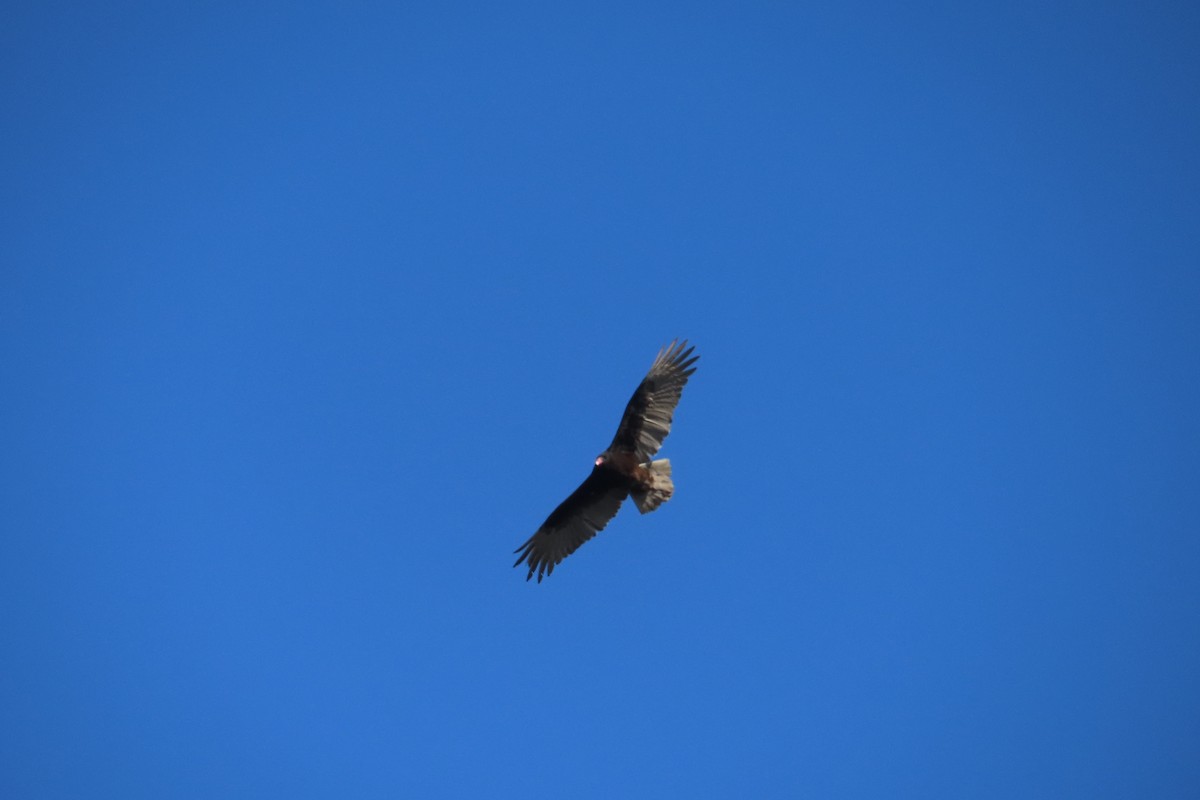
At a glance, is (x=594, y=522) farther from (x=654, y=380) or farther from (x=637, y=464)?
(x=654, y=380)

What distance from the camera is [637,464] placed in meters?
16.9

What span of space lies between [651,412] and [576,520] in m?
2.44

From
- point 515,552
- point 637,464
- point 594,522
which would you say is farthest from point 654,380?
point 515,552

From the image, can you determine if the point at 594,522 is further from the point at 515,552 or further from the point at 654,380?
the point at 654,380

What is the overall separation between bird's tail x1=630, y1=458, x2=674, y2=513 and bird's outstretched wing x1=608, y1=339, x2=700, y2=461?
23 centimetres

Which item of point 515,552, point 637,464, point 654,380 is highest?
point 654,380

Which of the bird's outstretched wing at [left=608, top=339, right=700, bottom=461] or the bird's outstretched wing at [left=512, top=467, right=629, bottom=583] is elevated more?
the bird's outstretched wing at [left=608, top=339, right=700, bottom=461]

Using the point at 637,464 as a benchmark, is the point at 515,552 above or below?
below

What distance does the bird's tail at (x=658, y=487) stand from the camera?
55.6 ft

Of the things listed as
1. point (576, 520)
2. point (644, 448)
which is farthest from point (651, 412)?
point (576, 520)

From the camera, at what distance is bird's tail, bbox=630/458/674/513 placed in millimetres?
16953

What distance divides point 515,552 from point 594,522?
1527 mm

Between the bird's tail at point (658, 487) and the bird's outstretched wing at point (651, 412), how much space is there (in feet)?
0.76

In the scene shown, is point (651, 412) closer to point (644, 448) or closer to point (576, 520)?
point (644, 448)
